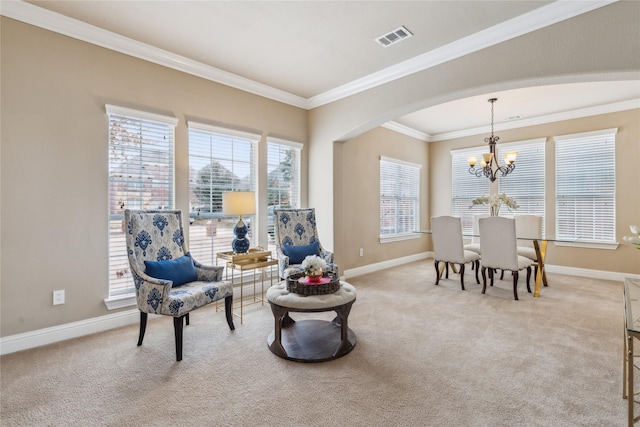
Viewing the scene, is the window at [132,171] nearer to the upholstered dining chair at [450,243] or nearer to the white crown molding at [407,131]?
the upholstered dining chair at [450,243]

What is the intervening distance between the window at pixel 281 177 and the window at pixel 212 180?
15.6 inches

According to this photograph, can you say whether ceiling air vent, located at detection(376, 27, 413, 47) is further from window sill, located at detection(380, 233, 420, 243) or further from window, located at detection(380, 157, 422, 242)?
window sill, located at detection(380, 233, 420, 243)

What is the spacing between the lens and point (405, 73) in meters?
3.74

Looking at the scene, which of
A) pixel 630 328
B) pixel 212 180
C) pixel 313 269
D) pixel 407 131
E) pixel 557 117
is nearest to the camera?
pixel 630 328

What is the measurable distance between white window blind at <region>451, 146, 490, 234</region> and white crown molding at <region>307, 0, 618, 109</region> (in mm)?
3663

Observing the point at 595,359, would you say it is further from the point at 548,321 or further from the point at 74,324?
the point at 74,324

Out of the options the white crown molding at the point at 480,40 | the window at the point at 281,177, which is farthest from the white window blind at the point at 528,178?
the window at the point at 281,177

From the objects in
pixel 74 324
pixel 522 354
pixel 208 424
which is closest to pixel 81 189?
pixel 74 324

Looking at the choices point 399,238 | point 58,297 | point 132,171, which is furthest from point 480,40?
point 58,297

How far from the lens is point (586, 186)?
17.4 ft

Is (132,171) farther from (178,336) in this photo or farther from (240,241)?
(178,336)

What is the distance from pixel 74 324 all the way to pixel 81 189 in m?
1.27

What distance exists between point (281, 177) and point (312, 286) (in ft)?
8.20

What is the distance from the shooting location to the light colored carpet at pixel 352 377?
1.82m
